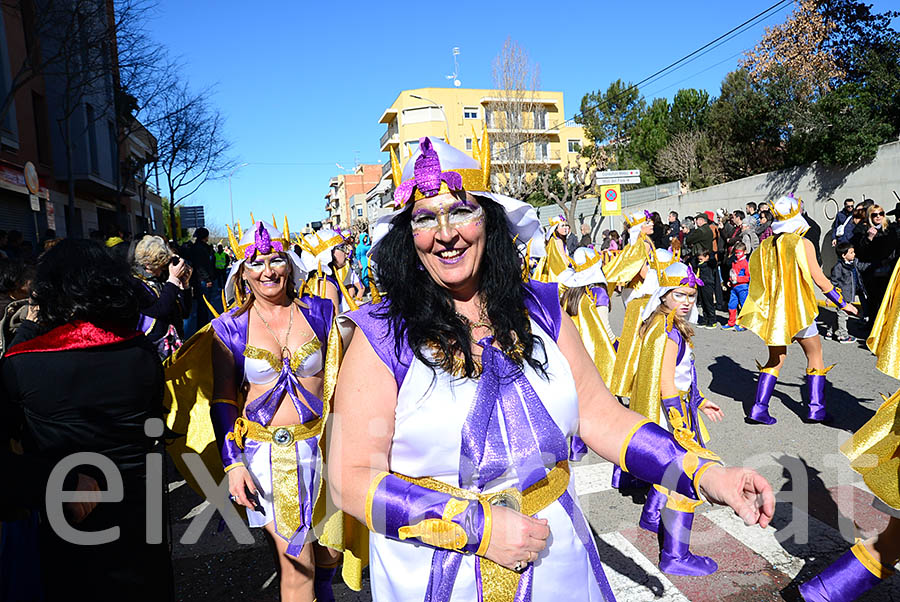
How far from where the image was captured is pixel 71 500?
7.37 feet

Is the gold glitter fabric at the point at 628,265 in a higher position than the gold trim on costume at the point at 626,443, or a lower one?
higher

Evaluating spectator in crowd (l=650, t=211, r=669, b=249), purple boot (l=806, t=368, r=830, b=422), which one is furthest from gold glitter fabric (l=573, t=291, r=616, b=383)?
spectator in crowd (l=650, t=211, r=669, b=249)

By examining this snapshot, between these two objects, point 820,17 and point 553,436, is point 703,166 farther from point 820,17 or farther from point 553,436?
point 553,436

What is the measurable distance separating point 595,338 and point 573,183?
1228 inches

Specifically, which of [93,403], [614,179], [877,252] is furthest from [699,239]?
[93,403]

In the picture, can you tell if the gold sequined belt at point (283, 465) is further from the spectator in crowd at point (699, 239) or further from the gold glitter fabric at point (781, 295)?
the spectator in crowd at point (699, 239)

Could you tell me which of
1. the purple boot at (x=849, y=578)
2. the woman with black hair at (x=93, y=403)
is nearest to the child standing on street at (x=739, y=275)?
the purple boot at (x=849, y=578)

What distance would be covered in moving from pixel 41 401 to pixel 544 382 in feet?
6.15

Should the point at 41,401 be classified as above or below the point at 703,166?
below

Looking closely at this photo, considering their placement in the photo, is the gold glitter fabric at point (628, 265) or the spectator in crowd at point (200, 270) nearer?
the gold glitter fabric at point (628, 265)

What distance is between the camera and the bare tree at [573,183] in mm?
33781

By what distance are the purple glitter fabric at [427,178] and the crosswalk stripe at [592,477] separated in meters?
3.35

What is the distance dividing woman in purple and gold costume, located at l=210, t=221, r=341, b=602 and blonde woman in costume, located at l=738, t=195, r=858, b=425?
4.74m

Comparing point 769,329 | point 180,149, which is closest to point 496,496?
point 769,329
